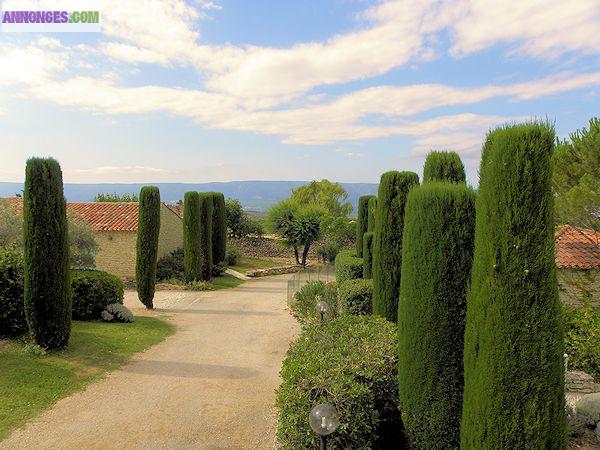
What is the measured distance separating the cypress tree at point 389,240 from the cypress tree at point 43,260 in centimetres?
779

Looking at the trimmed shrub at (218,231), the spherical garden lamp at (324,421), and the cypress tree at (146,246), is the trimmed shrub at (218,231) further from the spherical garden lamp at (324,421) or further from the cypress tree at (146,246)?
the spherical garden lamp at (324,421)

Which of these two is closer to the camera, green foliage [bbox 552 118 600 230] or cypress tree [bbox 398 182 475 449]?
cypress tree [bbox 398 182 475 449]

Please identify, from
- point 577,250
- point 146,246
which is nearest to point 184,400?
point 146,246

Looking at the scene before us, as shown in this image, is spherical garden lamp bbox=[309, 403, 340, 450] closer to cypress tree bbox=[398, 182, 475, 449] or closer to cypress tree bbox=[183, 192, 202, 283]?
cypress tree bbox=[398, 182, 475, 449]

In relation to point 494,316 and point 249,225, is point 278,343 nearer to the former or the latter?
point 494,316

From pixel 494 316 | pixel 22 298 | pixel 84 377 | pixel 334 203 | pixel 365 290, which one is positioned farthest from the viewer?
pixel 334 203

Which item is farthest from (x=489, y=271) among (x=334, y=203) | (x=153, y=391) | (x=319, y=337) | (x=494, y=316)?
(x=334, y=203)

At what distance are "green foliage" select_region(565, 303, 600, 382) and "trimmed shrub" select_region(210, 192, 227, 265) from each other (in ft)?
71.3

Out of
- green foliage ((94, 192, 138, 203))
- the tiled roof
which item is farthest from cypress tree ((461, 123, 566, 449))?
green foliage ((94, 192, 138, 203))

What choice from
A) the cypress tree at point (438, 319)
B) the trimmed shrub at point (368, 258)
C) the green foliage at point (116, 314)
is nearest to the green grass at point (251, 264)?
the green foliage at point (116, 314)

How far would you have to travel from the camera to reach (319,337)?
726cm

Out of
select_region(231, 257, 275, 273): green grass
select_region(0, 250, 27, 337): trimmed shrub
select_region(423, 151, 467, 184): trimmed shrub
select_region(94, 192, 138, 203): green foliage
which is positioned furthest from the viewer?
select_region(94, 192, 138, 203): green foliage

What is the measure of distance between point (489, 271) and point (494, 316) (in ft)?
1.56

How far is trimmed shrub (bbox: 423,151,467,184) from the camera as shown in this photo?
7773mm
